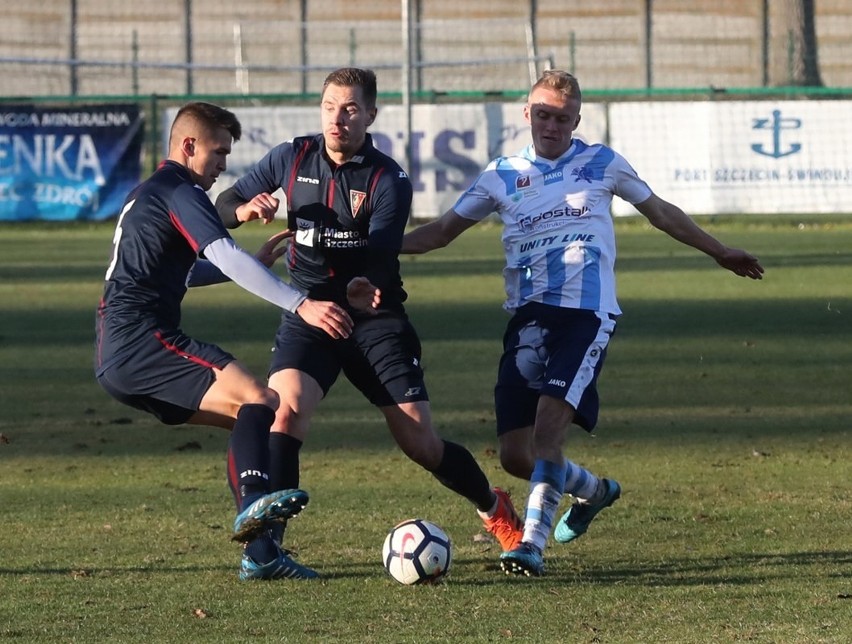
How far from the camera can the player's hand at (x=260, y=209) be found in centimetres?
596

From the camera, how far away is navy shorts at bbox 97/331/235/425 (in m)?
5.75

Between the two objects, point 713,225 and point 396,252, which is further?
point 713,225

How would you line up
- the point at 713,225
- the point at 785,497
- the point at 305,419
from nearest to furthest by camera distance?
1. the point at 305,419
2. the point at 785,497
3. the point at 713,225

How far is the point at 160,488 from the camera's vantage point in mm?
7691

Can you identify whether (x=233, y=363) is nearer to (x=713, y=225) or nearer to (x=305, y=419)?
(x=305, y=419)

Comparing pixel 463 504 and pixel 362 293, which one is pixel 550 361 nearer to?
pixel 362 293

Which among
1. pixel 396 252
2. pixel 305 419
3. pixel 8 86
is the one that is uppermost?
pixel 8 86

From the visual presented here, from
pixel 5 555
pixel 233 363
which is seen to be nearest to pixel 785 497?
pixel 233 363

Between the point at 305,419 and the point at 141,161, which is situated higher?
the point at 141,161

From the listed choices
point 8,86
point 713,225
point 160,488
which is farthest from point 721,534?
point 8,86

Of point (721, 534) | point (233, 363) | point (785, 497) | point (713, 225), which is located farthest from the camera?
point (713, 225)

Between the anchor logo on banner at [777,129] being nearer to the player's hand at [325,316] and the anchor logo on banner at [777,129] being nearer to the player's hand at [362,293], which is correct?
the player's hand at [362,293]

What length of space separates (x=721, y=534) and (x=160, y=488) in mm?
2743

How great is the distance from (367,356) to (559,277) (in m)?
0.83
